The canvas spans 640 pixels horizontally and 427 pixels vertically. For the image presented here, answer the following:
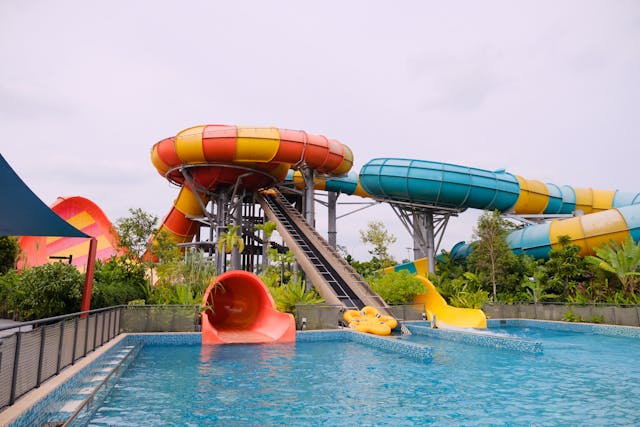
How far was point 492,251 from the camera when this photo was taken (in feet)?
78.2

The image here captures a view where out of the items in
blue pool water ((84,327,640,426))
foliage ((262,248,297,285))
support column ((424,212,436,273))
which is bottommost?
blue pool water ((84,327,640,426))

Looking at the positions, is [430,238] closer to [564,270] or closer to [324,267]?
[564,270]

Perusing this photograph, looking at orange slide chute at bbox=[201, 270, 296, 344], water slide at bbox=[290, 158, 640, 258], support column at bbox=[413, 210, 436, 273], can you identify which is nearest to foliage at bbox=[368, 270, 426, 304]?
orange slide chute at bbox=[201, 270, 296, 344]

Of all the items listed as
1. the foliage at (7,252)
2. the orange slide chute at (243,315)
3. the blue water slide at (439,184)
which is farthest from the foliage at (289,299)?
the foliage at (7,252)

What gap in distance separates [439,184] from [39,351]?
2387cm

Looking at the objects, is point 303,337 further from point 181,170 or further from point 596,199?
point 596,199

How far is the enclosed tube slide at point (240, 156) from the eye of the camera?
24.0m

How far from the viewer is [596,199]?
108ft

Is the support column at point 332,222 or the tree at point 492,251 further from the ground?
the support column at point 332,222

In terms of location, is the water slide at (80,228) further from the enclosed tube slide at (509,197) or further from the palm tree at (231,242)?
the enclosed tube slide at (509,197)

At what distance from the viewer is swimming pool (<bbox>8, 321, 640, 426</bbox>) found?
6305mm

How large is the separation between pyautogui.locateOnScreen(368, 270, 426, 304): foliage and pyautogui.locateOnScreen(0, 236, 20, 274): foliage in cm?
1909

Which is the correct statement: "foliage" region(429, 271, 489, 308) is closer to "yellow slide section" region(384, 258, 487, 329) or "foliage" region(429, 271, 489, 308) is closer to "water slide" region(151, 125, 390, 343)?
"yellow slide section" region(384, 258, 487, 329)

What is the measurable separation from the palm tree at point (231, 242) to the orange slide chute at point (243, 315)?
2043 mm
